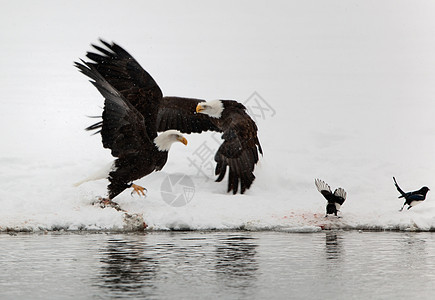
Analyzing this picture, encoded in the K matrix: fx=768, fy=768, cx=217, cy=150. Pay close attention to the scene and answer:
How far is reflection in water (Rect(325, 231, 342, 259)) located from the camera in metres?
7.18

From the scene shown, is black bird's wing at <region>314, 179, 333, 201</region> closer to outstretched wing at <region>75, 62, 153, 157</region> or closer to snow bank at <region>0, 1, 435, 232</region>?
snow bank at <region>0, 1, 435, 232</region>

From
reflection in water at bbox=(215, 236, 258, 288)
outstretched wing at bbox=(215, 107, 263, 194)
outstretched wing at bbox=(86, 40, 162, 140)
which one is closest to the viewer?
reflection in water at bbox=(215, 236, 258, 288)

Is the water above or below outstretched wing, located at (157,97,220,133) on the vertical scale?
below

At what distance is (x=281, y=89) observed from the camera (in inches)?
880

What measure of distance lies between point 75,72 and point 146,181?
47.0ft

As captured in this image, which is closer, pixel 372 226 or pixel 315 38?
pixel 372 226

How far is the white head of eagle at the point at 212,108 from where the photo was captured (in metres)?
11.5

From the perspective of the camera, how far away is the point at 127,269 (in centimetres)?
634

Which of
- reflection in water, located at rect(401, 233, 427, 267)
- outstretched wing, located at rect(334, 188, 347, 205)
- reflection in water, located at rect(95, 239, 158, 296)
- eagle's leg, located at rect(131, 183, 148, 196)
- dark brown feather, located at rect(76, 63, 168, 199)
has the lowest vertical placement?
reflection in water, located at rect(95, 239, 158, 296)

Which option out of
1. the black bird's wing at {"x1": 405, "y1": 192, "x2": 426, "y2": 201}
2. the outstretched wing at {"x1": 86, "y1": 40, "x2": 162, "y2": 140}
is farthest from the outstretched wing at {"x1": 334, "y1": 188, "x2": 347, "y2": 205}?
the outstretched wing at {"x1": 86, "y1": 40, "x2": 162, "y2": 140}

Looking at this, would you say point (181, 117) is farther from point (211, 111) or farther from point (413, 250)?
point (413, 250)

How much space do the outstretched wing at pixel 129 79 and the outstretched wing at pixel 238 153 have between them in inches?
43.5

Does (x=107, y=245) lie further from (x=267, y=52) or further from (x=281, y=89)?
(x=267, y=52)

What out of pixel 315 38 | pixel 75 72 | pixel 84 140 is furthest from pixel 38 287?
pixel 315 38
